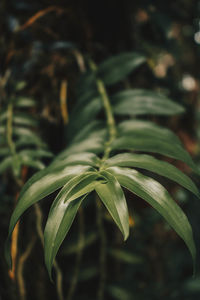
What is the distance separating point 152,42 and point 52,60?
1.84ft

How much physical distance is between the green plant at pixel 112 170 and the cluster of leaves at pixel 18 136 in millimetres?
86

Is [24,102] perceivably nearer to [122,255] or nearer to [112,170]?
[112,170]

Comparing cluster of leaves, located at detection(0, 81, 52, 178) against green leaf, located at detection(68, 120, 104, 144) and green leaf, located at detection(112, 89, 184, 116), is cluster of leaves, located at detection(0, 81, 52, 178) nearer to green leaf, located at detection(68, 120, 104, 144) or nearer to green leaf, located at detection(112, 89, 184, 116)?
green leaf, located at detection(68, 120, 104, 144)

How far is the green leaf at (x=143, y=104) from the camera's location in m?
0.63

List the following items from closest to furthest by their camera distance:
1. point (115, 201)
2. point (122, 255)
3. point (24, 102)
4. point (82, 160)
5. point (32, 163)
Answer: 1. point (115, 201)
2. point (82, 160)
3. point (32, 163)
4. point (24, 102)
5. point (122, 255)

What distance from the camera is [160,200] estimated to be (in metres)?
0.32

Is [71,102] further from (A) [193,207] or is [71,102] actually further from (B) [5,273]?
(A) [193,207]

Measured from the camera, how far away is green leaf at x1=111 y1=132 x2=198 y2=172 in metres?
0.42

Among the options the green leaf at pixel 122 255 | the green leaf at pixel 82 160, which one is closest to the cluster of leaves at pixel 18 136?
the green leaf at pixel 82 160

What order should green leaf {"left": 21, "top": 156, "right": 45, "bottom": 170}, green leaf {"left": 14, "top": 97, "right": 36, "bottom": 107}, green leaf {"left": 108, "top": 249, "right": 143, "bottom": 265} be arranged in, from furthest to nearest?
green leaf {"left": 108, "top": 249, "right": 143, "bottom": 265} → green leaf {"left": 14, "top": 97, "right": 36, "bottom": 107} → green leaf {"left": 21, "top": 156, "right": 45, "bottom": 170}

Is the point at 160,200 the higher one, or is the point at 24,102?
the point at 24,102

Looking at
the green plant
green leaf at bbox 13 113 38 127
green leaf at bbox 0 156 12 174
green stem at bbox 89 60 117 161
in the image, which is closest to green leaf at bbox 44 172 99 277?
the green plant

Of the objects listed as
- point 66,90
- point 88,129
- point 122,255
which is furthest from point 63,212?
point 122,255

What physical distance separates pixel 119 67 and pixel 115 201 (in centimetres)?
51
